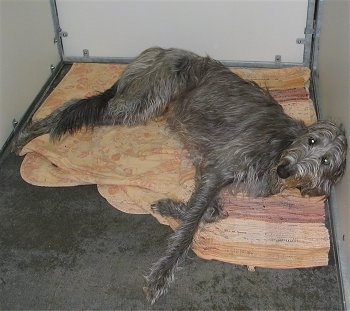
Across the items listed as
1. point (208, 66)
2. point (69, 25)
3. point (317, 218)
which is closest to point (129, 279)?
point (317, 218)

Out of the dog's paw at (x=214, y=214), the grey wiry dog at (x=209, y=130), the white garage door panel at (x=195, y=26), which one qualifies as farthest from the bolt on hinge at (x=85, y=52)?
the dog's paw at (x=214, y=214)

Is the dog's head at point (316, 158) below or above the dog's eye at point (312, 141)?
below

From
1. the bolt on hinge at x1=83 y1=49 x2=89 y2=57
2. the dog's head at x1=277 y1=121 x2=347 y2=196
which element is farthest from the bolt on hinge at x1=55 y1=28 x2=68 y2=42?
the dog's head at x1=277 y1=121 x2=347 y2=196

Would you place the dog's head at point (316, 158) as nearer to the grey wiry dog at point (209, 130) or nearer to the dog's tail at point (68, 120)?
the grey wiry dog at point (209, 130)

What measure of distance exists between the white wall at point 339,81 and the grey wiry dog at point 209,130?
210 mm

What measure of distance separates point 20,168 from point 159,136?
108 centimetres

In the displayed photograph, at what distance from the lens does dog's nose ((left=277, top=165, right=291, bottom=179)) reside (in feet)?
11.3

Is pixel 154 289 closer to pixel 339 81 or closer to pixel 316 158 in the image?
pixel 316 158

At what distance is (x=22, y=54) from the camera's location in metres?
4.69

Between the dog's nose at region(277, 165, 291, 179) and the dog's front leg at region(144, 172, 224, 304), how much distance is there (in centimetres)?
49

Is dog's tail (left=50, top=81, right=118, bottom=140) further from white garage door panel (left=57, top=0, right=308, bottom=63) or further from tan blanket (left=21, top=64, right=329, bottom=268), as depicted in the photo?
white garage door panel (left=57, top=0, right=308, bottom=63)

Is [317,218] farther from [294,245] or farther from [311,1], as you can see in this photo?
[311,1]

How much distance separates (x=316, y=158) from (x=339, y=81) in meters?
0.85

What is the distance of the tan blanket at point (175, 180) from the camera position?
3584mm
